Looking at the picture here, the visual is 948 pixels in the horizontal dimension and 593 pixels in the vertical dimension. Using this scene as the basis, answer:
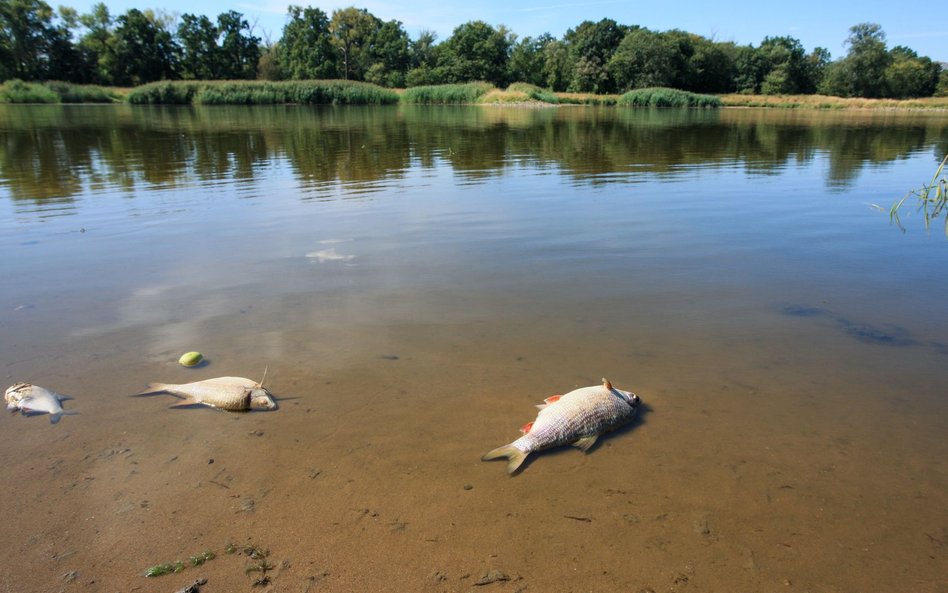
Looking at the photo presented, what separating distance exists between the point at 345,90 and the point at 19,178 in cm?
6721

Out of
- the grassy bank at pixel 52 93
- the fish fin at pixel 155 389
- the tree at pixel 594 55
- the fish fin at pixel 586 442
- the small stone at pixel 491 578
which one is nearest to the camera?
the small stone at pixel 491 578

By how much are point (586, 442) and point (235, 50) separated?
120 meters

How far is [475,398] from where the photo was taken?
4594 millimetres

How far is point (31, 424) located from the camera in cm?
419

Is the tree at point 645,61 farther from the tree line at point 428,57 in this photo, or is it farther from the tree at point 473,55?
the tree at point 473,55

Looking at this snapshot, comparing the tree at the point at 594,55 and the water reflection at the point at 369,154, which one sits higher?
the tree at the point at 594,55

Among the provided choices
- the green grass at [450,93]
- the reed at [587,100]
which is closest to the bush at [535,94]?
the reed at [587,100]

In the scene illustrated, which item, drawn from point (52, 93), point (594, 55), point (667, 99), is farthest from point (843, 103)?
point (52, 93)

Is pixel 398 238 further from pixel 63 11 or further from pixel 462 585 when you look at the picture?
pixel 63 11

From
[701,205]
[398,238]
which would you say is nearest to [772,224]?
[701,205]

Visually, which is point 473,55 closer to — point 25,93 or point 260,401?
point 25,93

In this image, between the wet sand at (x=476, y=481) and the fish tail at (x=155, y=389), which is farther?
the fish tail at (x=155, y=389)

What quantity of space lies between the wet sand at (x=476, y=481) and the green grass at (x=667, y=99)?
3035 inches

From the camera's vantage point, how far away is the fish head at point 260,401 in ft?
14.6
